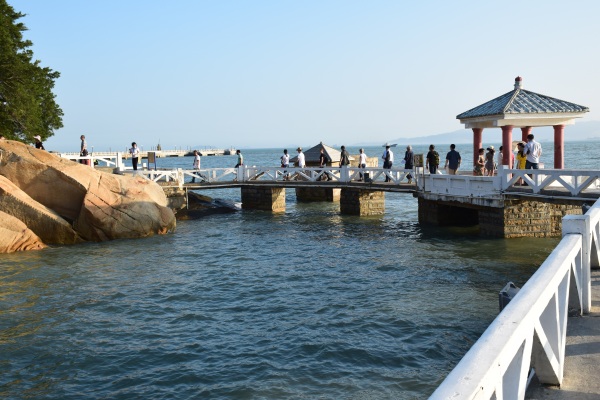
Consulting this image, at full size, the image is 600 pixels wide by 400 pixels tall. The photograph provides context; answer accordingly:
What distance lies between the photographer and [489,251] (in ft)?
60.3

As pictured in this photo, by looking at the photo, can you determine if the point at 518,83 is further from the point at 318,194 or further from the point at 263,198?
the point at 318,194

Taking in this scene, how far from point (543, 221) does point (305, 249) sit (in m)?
8.21

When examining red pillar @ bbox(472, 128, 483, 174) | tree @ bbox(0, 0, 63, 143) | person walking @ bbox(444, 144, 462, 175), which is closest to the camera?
person walking @ bbox(444, 144, 462, 175)

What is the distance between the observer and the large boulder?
2114 centimetres

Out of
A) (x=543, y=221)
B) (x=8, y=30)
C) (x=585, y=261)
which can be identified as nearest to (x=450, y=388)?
(x=585, y=261)

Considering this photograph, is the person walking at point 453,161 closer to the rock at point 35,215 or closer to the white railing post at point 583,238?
the rock at point 35,215

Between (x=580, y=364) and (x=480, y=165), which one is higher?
(x=480, y=165)

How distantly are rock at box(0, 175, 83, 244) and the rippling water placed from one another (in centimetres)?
80

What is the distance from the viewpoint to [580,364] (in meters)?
4.51

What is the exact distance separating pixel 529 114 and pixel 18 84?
2317 cm

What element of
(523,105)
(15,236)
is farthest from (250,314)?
(523,105)

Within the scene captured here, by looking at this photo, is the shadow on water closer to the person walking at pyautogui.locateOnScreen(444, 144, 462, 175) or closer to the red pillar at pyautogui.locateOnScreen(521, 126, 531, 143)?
the person walking at pyautogui.locateOnScreen(444, 144, 462, 175)

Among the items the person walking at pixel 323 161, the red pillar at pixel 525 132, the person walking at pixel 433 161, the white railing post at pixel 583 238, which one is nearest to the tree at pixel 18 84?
the person walking at pixel 323 161

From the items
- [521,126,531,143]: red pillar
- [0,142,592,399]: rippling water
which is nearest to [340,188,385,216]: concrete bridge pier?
[0,142,592,399]: rippling water
